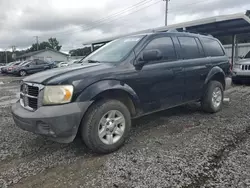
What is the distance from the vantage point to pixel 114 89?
11.2ft

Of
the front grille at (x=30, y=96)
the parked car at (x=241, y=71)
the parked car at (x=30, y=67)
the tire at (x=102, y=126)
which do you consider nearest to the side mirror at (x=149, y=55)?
the tire at (x=102, y=126)

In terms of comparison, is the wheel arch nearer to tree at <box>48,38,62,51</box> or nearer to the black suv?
the black suv

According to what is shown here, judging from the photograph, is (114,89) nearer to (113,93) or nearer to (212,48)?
(113,93)

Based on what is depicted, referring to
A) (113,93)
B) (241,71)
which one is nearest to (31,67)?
(241,71)

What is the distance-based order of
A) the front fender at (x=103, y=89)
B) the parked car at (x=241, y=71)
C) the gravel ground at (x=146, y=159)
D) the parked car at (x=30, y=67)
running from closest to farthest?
1. the gravel ground at (x=146, y=159)
2. the front fender at (x=103, y=89)
3. the parked car at (x=241, y=71)
4. the parked car at (x=30, y=67)

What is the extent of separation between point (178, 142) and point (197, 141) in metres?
0.32

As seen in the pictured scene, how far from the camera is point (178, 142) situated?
3713mm

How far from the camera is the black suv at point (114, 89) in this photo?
3.01 m

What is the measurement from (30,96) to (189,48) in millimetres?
3299

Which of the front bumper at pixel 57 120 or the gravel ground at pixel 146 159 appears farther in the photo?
the front bumper at pixel 57 120

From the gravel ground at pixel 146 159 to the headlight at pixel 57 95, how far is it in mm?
891

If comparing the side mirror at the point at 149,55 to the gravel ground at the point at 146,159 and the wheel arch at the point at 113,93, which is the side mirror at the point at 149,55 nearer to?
the wheel arch at the point at 113,93

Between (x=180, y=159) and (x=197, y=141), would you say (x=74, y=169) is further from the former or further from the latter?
(x=197, y=141)

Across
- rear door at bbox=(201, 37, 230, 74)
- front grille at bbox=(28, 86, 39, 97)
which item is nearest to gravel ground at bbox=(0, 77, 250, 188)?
front grille at bbox=(28, 86, 39, 97)
